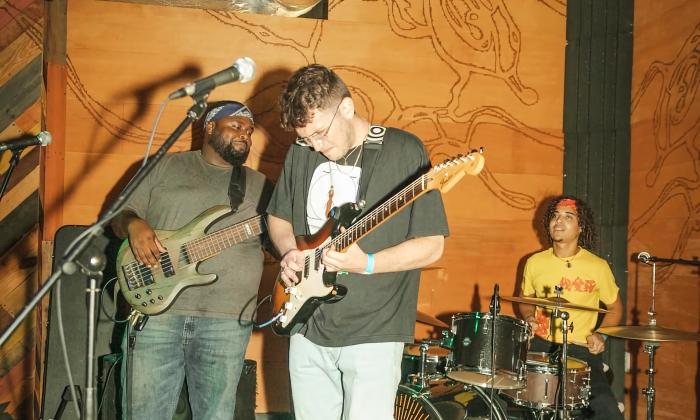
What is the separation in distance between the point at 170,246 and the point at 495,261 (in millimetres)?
2588

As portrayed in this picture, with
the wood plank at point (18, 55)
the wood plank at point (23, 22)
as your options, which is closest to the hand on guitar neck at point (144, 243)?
the wood plank at point (18, 55)

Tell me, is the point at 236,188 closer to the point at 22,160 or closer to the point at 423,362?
the point at 423,362

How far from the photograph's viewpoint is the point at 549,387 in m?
4.22

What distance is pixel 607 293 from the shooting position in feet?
15.6

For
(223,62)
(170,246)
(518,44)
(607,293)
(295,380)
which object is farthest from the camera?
(518,44)

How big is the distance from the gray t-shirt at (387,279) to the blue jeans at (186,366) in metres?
1.06

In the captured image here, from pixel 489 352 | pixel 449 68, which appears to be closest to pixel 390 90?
pixel 449 68

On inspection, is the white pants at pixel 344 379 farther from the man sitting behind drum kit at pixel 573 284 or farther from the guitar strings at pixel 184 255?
the man sitting behind drum kit at pixel 573 284

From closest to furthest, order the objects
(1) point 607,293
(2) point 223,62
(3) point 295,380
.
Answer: (3) point 295,380 < (1) point 607,293 < (2) point 223,62

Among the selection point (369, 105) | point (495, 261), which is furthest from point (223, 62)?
point (495, 261)

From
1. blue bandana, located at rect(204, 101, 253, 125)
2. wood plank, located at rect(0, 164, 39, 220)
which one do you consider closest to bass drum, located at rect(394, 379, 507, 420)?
blue bandana, located at rect(204, 101, 253, 125)

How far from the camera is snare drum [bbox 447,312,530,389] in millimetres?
4023

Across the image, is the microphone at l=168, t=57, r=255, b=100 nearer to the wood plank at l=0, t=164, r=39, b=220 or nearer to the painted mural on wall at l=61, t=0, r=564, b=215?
the painted mural on wall at l=61, t=0, r=564, b=215

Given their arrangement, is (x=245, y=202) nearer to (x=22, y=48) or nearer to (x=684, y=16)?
(x=22, y=48)
